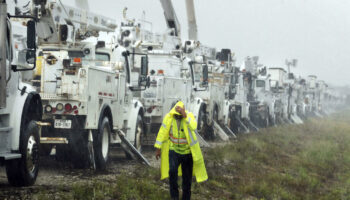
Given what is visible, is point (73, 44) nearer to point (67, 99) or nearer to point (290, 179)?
point (67, 99)

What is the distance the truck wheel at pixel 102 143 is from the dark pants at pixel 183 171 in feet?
8.91

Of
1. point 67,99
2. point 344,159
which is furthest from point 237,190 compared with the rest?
point 344,159

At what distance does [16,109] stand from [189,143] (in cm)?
248

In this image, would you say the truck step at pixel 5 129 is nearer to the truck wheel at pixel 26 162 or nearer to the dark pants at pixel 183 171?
the truck wheel at pixel 26 162

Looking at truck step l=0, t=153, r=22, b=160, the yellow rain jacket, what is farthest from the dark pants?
truck step l=0, t=153, r=22, b=160

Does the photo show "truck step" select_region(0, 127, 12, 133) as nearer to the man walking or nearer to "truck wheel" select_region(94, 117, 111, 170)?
the man walking

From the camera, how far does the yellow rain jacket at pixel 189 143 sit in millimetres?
8727

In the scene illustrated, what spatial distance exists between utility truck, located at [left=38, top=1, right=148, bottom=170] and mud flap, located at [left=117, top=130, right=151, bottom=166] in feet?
0.07

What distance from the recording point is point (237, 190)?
11.2 m

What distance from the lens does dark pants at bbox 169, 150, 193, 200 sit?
343 inches

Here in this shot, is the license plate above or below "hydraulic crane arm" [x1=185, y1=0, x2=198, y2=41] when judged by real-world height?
below

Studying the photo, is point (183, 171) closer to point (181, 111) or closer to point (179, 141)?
point (179, 141)

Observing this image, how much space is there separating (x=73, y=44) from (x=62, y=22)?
0.75 meters

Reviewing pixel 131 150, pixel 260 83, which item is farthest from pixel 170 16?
pixel 131 150
